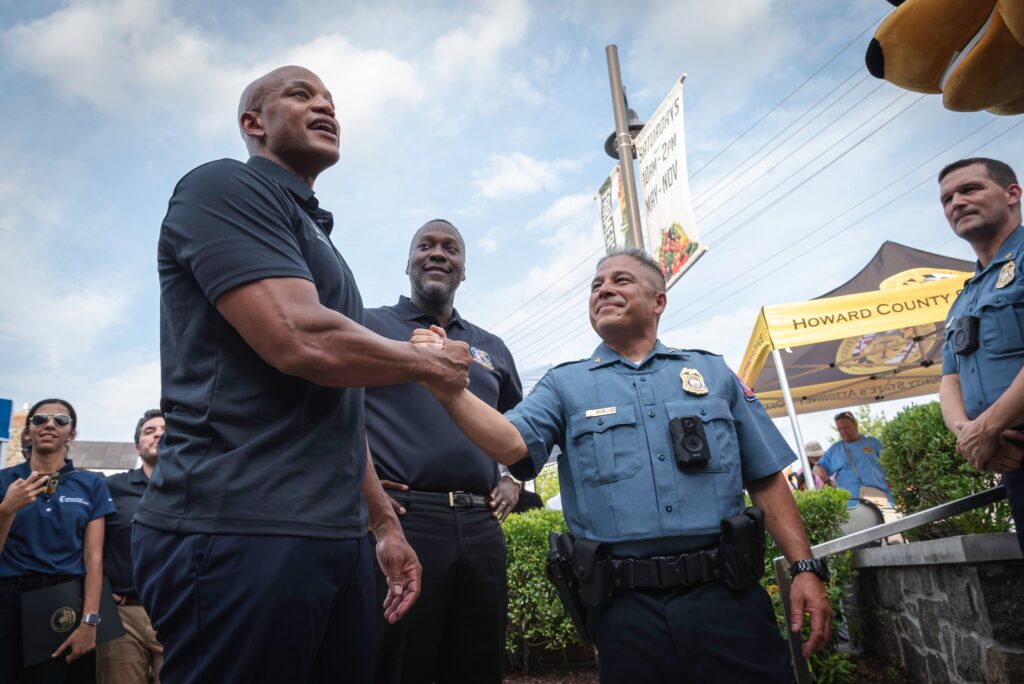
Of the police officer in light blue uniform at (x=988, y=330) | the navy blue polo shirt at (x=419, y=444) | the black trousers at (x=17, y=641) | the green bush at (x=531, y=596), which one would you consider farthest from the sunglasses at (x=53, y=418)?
the police officer in light blue uniform at (x=988, y=330)

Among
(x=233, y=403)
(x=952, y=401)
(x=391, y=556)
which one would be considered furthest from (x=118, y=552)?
(x=952, y=401)

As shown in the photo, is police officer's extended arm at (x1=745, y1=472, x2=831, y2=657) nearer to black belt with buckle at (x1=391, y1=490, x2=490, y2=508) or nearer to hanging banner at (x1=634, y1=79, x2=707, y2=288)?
black belt with buckle at (x1=391, y1=490, x2=490, y2=508)

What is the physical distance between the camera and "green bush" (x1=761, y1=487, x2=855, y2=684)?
4637mm

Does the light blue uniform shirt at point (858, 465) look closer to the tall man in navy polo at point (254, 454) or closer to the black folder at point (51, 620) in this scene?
the black folder at point (51, 620)

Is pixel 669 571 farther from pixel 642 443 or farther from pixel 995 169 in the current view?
pixel 995 169

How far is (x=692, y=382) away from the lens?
8.51 ft

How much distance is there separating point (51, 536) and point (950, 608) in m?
5.32

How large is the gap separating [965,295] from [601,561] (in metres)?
2.23

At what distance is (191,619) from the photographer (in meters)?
1.43

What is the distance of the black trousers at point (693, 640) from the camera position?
6.93ft

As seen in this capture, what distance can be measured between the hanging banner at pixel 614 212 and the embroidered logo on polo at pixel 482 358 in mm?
3548

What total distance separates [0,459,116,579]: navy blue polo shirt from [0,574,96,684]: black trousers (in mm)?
55

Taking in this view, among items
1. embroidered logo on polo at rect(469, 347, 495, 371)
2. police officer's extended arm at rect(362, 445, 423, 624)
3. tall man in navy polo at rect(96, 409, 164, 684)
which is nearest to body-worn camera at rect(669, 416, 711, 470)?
police officer's extended arm at rect(362, 445, 423, 624)

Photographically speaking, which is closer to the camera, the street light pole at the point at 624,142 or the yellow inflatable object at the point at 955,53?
the yellow inflatable object at the point at 955,53
